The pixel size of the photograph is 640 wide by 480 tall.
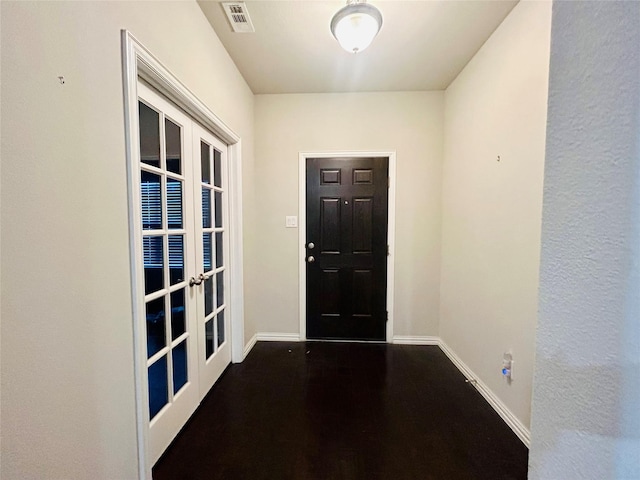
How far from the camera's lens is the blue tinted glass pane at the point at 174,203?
1.56 m

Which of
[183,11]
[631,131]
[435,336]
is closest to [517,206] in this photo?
[631,131]

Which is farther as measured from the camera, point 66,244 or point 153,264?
point 153,264

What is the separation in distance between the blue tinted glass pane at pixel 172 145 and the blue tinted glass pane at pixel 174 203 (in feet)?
0.26

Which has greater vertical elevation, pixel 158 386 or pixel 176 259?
pixel 176 259

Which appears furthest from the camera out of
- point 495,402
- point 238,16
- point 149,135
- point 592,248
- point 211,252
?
point 211,252

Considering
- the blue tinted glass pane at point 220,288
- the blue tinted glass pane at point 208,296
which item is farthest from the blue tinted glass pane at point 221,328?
Result: the blue tinted glass pane at point 208,296

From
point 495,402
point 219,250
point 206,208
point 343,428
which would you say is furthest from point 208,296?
point 495,402

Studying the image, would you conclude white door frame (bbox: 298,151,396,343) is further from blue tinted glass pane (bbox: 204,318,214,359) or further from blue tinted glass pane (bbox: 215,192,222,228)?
blue tinted glass pane (bbox: 204,318,214,359)

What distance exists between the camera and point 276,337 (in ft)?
9.77

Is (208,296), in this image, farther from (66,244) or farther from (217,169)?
(66,244)

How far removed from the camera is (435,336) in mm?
2898

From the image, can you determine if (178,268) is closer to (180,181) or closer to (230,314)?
(180,181)

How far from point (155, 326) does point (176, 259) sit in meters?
0.38

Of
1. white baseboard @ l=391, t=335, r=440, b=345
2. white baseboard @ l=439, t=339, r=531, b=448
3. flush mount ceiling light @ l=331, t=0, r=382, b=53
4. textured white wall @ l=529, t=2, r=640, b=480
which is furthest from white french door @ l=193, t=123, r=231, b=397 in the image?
white baseboard @ l=439, t=339, r=531, b=448
